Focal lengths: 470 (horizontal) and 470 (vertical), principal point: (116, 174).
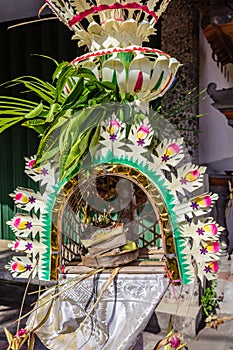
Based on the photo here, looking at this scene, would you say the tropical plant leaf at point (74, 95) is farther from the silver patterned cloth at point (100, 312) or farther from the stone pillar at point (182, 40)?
the stone pillar at point (182, 40)

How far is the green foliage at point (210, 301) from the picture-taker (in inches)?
124

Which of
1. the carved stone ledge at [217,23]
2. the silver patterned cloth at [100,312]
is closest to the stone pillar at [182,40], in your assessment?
the carved stone ledge at [217,23]

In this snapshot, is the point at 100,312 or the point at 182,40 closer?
the point at 100,312

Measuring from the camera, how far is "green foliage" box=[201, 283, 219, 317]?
3.14 m

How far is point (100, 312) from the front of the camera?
1.16 m

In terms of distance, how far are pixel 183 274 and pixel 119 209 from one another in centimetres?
24

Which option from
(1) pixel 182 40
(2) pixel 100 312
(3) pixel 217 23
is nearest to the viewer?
(2) pixel 100 312

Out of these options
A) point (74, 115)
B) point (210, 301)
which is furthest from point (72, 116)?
point (210, 301)

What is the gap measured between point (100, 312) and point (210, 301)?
2.17 meters

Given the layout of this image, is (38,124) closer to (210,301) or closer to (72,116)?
(72,116)

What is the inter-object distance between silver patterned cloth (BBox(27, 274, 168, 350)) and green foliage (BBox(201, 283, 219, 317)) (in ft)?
6.97

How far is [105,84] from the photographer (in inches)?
41.4

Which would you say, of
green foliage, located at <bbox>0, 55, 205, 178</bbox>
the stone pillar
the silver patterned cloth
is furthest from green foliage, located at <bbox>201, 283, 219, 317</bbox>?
green foliage, located at <bbox>0, 55, 205, 178</bbox>

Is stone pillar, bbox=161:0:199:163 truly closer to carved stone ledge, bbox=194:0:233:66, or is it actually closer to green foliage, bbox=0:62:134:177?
carved stone ledge, bbox=194:0:233:66
